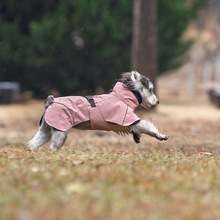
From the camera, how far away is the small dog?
7.94m

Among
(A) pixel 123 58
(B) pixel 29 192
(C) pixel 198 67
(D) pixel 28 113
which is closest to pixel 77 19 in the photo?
(A) pixel 123 58

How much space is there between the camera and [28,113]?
64.1ft

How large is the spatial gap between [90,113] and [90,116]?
0.05 meters

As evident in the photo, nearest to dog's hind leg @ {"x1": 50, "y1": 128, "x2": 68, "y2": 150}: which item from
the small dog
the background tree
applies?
the small dog

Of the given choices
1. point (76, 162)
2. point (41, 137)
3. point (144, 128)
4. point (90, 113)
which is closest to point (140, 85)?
point (144, 128)

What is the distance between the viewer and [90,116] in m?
8.07

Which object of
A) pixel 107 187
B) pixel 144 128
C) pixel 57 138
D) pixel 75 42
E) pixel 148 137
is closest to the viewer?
pixel 107 187

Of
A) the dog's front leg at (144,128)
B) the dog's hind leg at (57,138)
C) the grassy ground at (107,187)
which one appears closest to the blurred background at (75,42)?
the dog's front leg at (144,128)

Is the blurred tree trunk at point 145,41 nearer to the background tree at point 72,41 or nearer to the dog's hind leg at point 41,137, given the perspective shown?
the background tree at point 72,41

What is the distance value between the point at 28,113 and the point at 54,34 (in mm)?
4213

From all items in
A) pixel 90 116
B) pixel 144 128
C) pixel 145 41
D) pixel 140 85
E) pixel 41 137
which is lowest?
pixel 41 137

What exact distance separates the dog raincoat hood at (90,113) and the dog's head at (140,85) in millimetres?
457

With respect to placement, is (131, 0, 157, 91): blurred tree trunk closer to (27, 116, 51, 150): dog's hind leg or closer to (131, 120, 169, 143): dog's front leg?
(131, 120, 169, 143): dog's front leg

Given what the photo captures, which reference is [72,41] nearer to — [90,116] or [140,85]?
[140,85]
